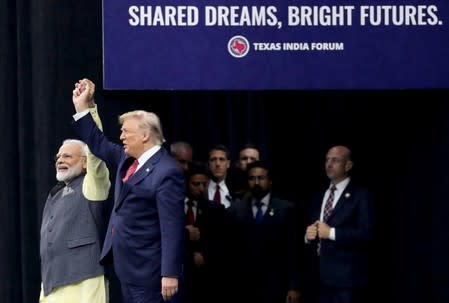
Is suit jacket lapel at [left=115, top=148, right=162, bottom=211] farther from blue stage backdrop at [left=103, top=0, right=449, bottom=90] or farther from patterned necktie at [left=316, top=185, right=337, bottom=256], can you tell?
patterned necktie at [left=316, top=185, right=337, bottom=256]

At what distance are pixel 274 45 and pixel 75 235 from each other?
175 centimetres

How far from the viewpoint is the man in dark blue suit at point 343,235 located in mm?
9125

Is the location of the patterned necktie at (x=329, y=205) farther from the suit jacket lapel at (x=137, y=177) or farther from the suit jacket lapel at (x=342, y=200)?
the suit jacket lapel at (x=137, y=177)

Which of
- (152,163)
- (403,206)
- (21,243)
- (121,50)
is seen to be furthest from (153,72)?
(403,206)

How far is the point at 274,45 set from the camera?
8.47 m

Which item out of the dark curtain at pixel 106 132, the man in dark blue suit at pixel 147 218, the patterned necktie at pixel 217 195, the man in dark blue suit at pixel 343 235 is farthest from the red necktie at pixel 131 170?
the patterned necktie at pixel 217 195

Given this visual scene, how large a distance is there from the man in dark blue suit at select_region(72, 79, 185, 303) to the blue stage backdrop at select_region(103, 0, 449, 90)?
0.84m

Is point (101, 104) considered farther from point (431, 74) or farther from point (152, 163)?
point (431, 74)

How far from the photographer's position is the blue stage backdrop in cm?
845

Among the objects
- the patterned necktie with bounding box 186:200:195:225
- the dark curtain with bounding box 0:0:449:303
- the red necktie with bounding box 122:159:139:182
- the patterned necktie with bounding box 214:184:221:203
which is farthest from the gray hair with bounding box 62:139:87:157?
the patterned necktie with bounding box 214:184:221:203

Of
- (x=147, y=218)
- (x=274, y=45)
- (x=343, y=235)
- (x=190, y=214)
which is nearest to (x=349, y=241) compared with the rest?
(x=343, y=235)

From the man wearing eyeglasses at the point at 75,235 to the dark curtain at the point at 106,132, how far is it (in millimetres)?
827

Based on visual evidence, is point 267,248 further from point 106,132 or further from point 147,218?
point 147,218

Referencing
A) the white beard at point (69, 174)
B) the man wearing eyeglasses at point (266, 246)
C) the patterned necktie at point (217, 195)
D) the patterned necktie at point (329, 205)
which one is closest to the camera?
the white beard at point (69, 174)
